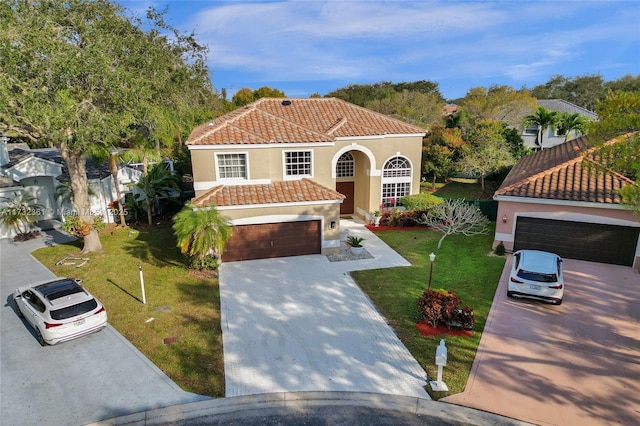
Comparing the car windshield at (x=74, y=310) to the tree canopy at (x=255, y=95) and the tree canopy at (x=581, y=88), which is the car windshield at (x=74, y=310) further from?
the tree canopy at (x=581, y=88)

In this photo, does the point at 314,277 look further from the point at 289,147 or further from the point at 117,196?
the point at 117,196

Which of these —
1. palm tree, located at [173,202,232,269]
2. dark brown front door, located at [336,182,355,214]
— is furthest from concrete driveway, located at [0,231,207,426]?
dark brown front door, located at [336,182,355,214]

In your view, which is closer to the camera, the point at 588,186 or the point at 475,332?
the point at 475,332

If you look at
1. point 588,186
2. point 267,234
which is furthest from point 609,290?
point 267,234

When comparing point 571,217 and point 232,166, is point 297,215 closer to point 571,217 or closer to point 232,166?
point 232,166

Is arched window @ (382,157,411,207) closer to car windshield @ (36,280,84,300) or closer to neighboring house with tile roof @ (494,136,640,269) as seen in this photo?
neighboring house with tile roof @ (494,136,640,269)

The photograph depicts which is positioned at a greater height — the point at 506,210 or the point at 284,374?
the point at 506,210
